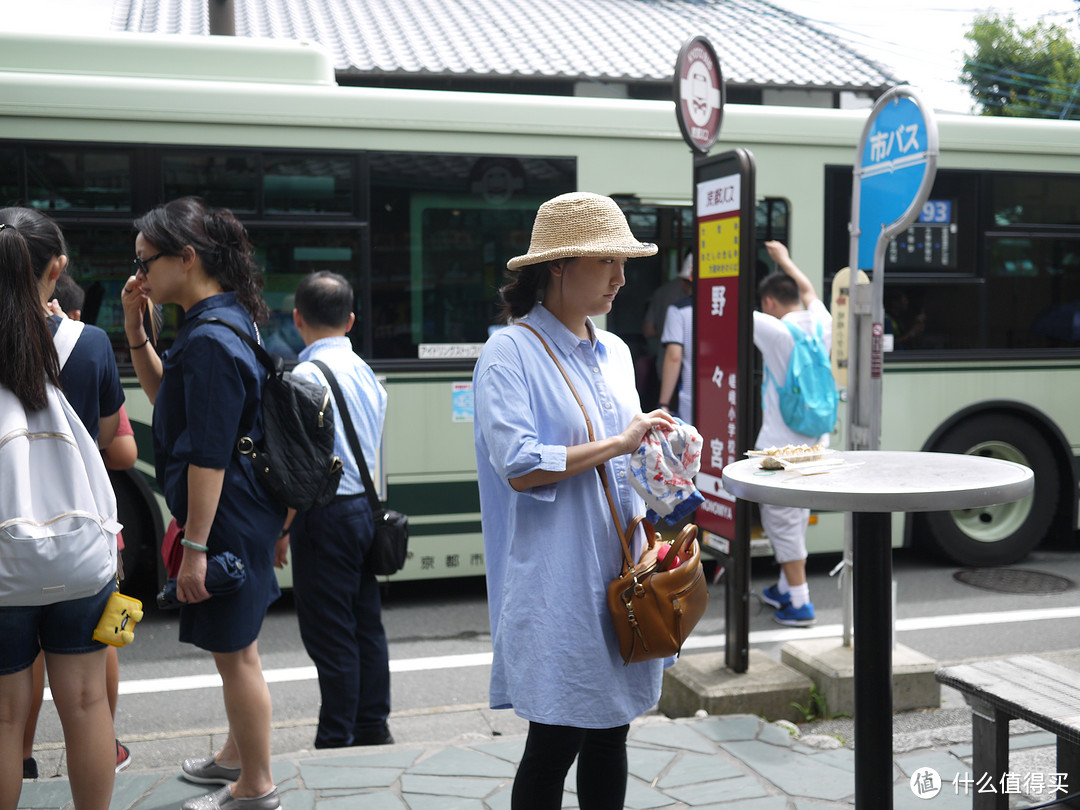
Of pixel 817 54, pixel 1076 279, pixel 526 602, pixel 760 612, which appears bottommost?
pixel 760 612

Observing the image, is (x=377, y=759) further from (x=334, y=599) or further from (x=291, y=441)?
(x=291, y=441)

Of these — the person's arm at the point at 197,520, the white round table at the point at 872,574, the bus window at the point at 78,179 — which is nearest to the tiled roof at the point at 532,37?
the bus window at the point at 78,179

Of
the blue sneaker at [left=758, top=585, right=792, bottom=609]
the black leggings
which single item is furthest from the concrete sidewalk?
the blue sneaker at [left=758, top=585, right=792, bottom=609]

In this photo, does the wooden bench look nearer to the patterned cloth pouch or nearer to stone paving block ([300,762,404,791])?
the patterned cloth pouch

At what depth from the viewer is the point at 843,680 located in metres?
4.27

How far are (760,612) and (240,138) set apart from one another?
13.2 feet

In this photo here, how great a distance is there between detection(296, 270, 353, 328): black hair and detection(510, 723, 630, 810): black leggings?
2116 millimetres

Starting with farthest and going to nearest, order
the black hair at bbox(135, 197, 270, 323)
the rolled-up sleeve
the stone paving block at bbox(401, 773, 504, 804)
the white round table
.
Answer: the stone paving block at bbox(401, 773, 504, 804) < the black hair at bbox(135, 197, 270, 323) < the white round table < the rolled-up sleeve

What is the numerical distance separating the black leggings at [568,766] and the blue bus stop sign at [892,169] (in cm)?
266

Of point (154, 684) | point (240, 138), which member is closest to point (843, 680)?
point (154, 684)

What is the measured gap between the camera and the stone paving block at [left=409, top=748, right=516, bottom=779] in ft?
11.4

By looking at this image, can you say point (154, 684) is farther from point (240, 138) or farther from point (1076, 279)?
point (1076, 279)

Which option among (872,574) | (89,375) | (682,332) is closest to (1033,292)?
(682,332)

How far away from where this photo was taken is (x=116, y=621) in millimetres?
2740
